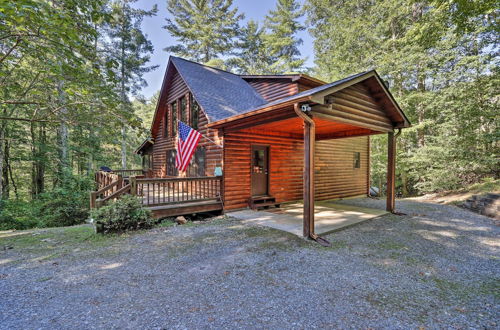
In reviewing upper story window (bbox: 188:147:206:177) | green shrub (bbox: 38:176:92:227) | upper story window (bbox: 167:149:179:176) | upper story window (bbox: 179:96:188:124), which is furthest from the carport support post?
green shrub (bbox: 38:176:92:227)

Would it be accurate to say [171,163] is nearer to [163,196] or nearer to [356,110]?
[163,196]

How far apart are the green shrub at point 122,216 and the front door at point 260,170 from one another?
12.4ft

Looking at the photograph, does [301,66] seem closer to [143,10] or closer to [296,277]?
[143,10]

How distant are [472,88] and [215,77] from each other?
11893mm

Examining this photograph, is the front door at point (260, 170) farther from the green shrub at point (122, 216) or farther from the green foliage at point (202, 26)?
the green foliage at point (202, 26)

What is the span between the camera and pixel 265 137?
26.8 ft

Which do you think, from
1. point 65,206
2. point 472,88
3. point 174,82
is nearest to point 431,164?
point 472,88

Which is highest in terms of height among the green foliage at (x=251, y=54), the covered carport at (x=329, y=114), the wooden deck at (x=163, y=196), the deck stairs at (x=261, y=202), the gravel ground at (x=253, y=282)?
the green foliage at (x=251, y=54)

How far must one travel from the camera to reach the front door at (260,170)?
320 inches

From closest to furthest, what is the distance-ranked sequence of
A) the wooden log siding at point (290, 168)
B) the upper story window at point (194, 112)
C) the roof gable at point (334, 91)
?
the roof gable at point (334, 91) < the wooden log siding at point (290, 168) < the upper story window at point (194, 112)

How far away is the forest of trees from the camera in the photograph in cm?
493

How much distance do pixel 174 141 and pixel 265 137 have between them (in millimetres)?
4790

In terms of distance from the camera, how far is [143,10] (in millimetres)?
16328

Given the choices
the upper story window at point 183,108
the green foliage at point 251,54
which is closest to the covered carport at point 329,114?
the upper story window at point 183,108
